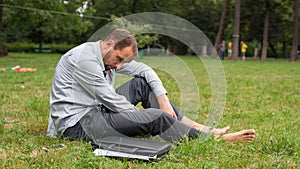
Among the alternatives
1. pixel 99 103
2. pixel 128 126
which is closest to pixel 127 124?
pixel 128 126

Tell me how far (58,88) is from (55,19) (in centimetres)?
1766

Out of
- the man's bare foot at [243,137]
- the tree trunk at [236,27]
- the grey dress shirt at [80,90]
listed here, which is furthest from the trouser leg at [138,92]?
the tree trunk at [236,27]

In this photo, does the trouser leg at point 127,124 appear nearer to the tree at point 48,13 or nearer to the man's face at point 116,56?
the man's face at point 116,56

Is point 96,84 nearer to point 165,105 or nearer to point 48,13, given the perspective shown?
point 165,105

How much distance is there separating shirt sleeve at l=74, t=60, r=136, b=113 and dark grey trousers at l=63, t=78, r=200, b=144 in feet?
0.33

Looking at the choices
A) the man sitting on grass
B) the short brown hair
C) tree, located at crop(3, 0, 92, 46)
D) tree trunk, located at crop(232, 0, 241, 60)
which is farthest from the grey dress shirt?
tree trunk, located at crop(232, 0, 241, 60)

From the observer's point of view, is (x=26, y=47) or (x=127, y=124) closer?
(x=127, y=124)

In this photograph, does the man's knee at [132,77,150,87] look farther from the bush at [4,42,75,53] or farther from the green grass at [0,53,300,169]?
the bush at [4,42,75,53]

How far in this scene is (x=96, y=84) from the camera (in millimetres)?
3230

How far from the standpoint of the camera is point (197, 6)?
4219 cm

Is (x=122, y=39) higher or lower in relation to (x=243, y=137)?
higher

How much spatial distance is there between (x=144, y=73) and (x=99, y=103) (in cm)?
69

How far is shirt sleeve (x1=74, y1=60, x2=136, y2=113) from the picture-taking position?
3234 mm

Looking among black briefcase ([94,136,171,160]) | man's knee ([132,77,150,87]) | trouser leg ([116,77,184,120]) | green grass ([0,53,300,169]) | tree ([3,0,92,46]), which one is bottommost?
green grass ([0,53,300,169])
